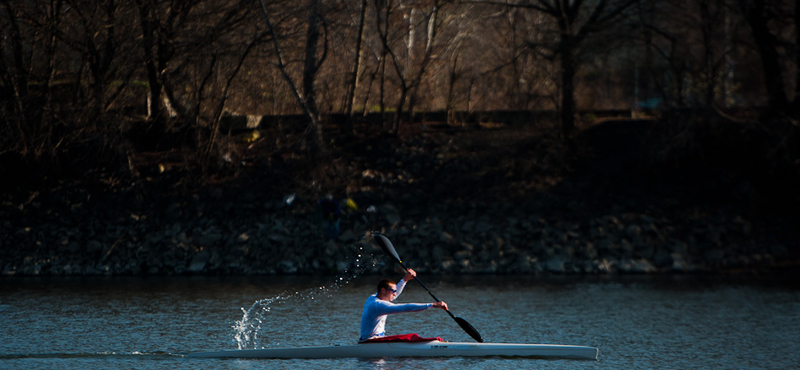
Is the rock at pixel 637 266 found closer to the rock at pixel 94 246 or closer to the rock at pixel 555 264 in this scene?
the rock at pixel 555 264

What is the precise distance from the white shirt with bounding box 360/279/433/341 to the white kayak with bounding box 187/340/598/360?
0.78ft

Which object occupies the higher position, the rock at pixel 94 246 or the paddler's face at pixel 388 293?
the paddler's face at pixel 388 293

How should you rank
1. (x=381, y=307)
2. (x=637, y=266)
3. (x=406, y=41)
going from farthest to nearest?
(x=406, y=41) < (x=637, y=266) < (x=381, y=307)

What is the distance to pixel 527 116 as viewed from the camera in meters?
29.8

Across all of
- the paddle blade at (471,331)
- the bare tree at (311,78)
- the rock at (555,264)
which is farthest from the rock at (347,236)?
the paddle blade at (471,331)

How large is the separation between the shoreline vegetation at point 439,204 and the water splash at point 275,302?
113mm

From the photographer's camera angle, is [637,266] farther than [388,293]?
Yes

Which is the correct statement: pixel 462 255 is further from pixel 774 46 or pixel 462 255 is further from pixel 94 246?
pixel 774 46

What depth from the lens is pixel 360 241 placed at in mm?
24078

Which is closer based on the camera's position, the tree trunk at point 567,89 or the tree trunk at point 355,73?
the tree trunk at point 567,89

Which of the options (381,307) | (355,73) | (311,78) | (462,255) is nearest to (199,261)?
(462,255)

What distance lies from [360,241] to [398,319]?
21.9 feet

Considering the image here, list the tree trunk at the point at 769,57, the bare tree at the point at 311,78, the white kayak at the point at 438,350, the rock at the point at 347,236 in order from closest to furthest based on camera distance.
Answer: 1. the white kayak at the point at 438,350
2. the rock at the point at 347,236
3. the tree trunk at the point at 769,57
4. the bare tree at the point at 311,78

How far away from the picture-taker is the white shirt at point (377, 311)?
487 inches
